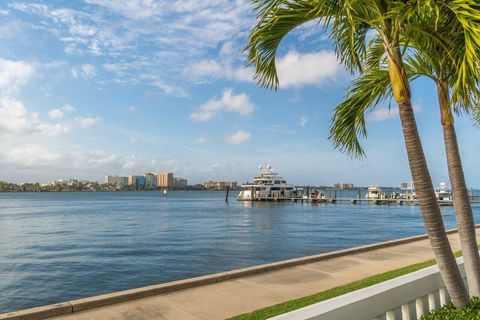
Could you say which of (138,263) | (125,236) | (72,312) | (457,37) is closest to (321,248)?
(138,263)

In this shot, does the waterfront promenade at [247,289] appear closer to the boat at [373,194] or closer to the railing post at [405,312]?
the railing post at [405,312]

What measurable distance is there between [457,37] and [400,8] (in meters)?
1.13

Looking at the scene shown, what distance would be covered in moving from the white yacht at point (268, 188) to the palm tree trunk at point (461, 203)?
9336 centimetres

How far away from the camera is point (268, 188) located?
100375 millimetres

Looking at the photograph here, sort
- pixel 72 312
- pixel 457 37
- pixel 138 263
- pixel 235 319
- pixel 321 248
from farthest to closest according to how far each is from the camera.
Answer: pixel 321 248 → pixel 138 263 → pixel 72 312 → pixel 235 319 → pixel 457 37

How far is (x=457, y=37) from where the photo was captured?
4.59 metres

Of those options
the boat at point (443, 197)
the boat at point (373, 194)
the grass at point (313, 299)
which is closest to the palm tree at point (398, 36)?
the grass at point (313, 299)

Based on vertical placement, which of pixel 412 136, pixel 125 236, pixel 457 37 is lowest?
pixel 125 236

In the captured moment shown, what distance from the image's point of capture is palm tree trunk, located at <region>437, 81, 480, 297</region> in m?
4.59

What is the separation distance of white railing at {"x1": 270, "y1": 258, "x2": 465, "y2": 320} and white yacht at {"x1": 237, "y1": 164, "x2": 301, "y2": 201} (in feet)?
307

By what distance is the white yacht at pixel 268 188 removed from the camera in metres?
99.2

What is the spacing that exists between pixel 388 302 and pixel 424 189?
1175 mm

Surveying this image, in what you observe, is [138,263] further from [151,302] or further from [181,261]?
[151,302]

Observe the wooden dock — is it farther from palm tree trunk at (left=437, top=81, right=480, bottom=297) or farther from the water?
palm tree trunk at (left=437, top=81, right=480, bottom=297)
